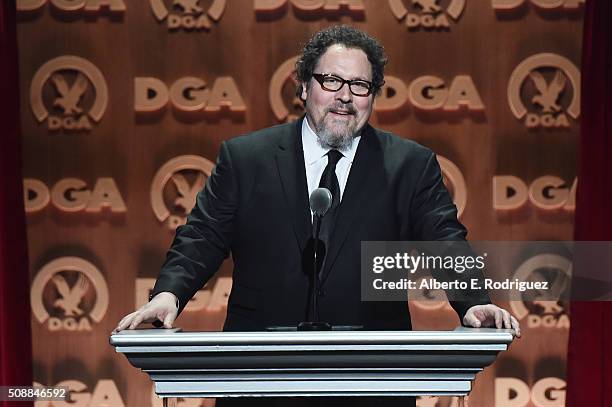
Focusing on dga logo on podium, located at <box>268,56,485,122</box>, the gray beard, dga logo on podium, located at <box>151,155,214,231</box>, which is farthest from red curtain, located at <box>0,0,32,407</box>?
the gray beard

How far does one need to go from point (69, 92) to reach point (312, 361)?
266 cm

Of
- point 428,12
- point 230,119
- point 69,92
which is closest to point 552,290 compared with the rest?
point 428,12

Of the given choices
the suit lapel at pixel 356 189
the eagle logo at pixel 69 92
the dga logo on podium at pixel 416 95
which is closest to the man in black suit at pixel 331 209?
the suit lapel at pixel 356 189

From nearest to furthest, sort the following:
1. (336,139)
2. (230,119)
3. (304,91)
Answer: (336,139) → (304,91) → (230,119)

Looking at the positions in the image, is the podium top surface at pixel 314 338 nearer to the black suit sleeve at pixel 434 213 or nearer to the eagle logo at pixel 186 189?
the black suit sleeve at pixel 434 213

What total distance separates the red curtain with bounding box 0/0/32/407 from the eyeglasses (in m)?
2.05

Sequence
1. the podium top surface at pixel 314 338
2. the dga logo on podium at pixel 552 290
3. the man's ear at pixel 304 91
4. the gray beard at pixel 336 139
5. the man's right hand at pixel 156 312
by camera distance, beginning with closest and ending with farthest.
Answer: the podium top surface at pixel 314 338 → the man's right hand at pixel 156 312 → the gray beard at pixel 336 139 → the man's ear at pixel 304 91 → the dga logo on podium at pixel 552 290

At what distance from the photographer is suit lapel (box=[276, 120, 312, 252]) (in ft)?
6.78

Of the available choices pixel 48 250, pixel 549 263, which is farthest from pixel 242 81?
pixel 549 263

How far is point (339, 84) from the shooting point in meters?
2.13

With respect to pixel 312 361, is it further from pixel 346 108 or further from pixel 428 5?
pixel 428 5

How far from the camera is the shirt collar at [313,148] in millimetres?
2183

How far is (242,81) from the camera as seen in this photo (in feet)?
12.6

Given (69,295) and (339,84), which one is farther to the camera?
(69,295)
